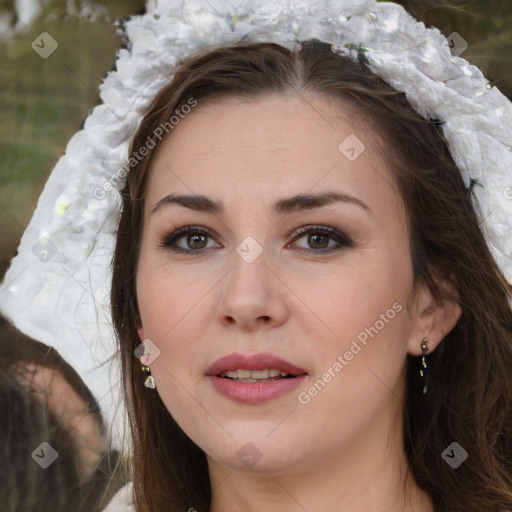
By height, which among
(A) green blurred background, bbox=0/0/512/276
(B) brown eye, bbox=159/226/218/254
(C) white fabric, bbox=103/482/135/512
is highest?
(B) brown eye, bbox=159/226/218/254

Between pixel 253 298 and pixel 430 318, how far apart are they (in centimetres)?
49

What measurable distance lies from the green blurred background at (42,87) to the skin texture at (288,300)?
1181 millimetres

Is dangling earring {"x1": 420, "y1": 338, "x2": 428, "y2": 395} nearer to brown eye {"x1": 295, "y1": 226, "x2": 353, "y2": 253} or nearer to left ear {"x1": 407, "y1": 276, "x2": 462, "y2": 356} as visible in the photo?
left ear {"x1": 407, "y1": 276, "x2": 462, "y2": 356}

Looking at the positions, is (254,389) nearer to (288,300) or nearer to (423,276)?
(288,300)

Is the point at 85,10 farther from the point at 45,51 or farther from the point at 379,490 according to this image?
the point at 379,490

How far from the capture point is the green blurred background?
9.67ft

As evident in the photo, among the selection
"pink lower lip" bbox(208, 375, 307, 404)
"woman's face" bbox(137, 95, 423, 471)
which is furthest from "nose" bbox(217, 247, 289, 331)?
"pink lower lip" bbox(208, 375, 307, 404)

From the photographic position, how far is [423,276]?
187 cm

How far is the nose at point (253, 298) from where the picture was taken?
62.3 inches

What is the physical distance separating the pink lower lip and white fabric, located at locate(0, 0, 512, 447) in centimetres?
64

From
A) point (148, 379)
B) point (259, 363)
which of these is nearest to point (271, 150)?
point (259, 363)

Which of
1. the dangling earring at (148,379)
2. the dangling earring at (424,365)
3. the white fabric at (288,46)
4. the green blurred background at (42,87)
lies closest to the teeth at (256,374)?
the dangling earring at (424,365)

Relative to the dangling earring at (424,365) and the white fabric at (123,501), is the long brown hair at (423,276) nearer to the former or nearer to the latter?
the dangling earring at (424,365)

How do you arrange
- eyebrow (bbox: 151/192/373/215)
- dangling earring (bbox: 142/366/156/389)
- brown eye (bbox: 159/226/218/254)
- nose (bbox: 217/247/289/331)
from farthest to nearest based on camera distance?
dangling earring (bbox: 142/366/156/389) < brown eye (bbox: 159/226/218/254) < eyebrow (bbox: 151/192/373/215) < nose (bbox: 217/247/289/331)
